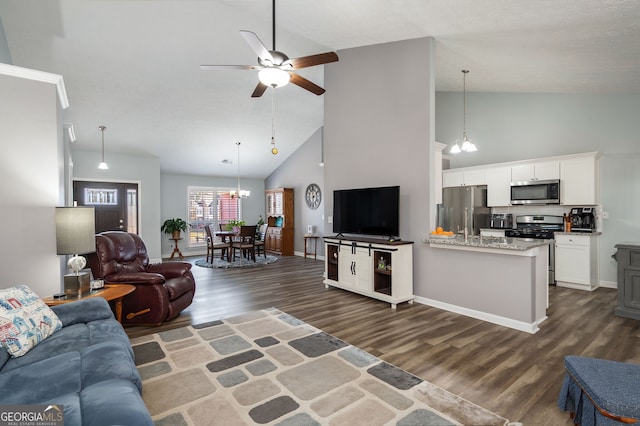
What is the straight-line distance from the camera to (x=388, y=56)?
15.4ft

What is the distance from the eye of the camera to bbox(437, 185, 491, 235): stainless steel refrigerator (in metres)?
6.21

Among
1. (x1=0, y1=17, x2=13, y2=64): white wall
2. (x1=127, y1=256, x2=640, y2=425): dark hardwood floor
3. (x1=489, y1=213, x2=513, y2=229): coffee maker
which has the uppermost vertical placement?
(x1=0, y1=17, x2=13, y2=64): white wall

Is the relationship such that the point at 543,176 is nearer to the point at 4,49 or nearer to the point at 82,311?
the point at 82,311

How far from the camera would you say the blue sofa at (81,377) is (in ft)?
4.47

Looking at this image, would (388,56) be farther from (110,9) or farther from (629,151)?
(629,151)

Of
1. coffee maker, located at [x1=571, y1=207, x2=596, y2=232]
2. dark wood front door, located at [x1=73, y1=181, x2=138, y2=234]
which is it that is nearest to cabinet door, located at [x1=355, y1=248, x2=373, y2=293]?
coffee maker, located at [x1=571, y1=207, x2=596, y2=232]

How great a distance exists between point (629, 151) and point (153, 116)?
8.35 m

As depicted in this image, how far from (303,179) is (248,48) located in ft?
14.9

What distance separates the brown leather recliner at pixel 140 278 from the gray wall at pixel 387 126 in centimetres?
295

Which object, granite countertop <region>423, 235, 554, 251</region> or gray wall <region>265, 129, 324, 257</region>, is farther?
gray wall <region>265, 129, 324, 257</region>

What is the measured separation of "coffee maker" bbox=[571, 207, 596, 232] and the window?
864 cm

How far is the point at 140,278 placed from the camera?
3562 millimetres

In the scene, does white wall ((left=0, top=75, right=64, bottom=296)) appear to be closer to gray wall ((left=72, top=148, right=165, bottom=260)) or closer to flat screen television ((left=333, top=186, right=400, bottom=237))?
flat screen television ((left=333, top=186, right=400, bottom=237))

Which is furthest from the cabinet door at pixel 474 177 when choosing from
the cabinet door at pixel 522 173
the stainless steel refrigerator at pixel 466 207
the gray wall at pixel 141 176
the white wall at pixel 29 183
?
the gray wall at pixel 141 176
